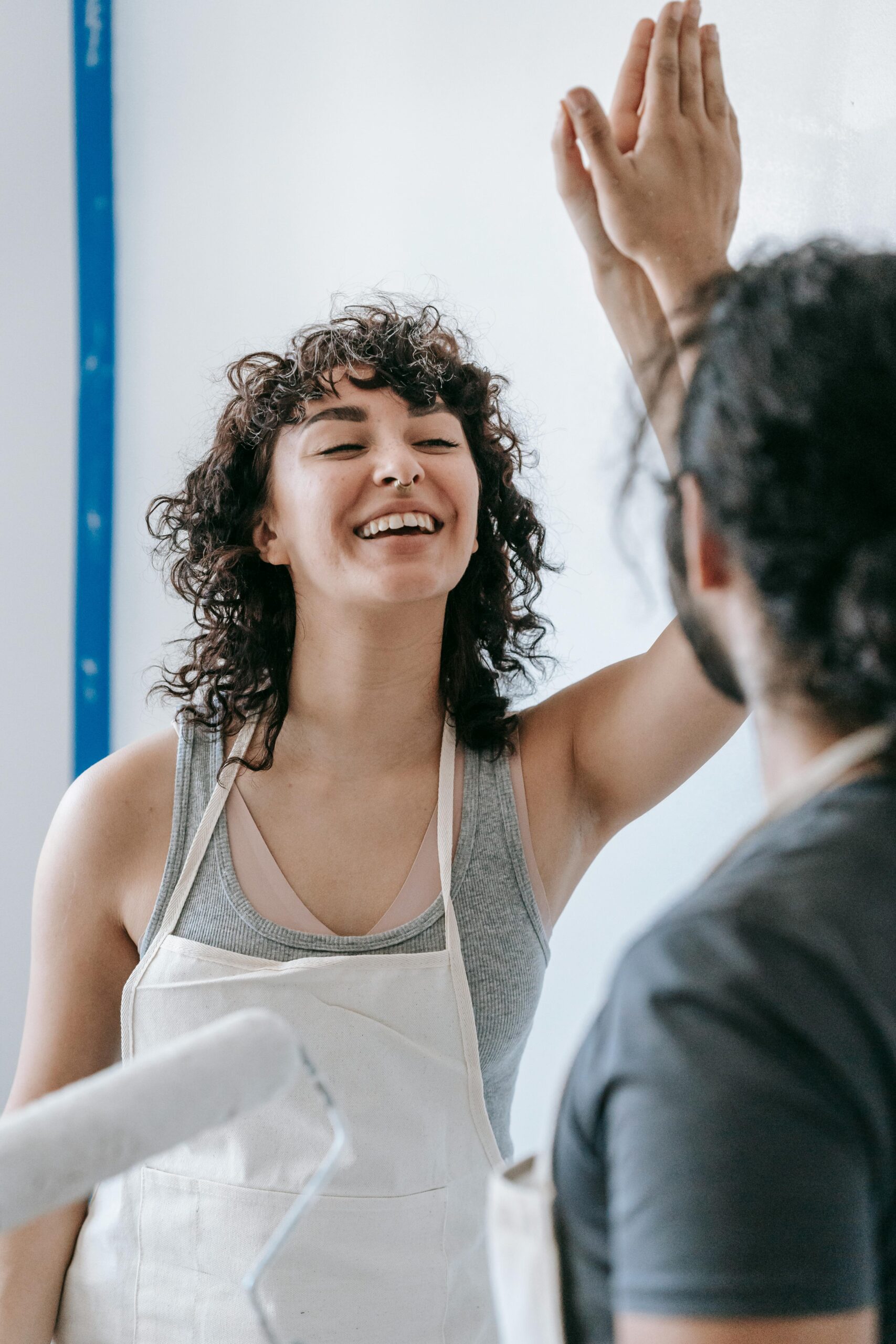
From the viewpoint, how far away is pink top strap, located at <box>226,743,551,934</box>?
1.04 m

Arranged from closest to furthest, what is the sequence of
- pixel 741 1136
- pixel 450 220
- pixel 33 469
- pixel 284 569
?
pixel 741 1136 → pixel 284 569 → pixel 450 220 → pixel 33 469

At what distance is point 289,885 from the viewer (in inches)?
41.7

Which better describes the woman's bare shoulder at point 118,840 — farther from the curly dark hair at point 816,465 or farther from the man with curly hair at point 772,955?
the curly dark hair at point 816,465

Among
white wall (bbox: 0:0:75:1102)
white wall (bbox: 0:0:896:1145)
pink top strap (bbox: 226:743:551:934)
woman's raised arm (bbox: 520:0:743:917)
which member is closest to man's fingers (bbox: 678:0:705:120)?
woman's raised arm (bbox: 520:0:743:917)

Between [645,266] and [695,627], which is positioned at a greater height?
[645,266]

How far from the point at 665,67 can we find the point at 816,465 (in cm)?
55

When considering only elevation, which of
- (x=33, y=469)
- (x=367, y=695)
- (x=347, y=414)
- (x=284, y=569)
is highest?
(x=33, y=469)

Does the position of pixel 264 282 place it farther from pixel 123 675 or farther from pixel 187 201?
pixel 123 675

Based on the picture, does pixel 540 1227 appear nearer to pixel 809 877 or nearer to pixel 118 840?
pixel 809 877

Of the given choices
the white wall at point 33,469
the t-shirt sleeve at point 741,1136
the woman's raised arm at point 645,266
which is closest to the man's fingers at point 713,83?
the woman's raised arm at point 645,266

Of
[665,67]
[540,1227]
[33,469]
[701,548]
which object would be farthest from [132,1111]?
[33,469]

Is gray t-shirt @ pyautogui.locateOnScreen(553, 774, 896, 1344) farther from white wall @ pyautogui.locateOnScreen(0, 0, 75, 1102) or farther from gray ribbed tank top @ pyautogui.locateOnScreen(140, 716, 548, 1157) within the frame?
white wall @ pyautogui.locateOnScreen(0, 0, 75, 1102)

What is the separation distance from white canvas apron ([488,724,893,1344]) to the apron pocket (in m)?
0.56

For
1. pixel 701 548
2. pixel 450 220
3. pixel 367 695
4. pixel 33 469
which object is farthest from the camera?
pixel 33 469
